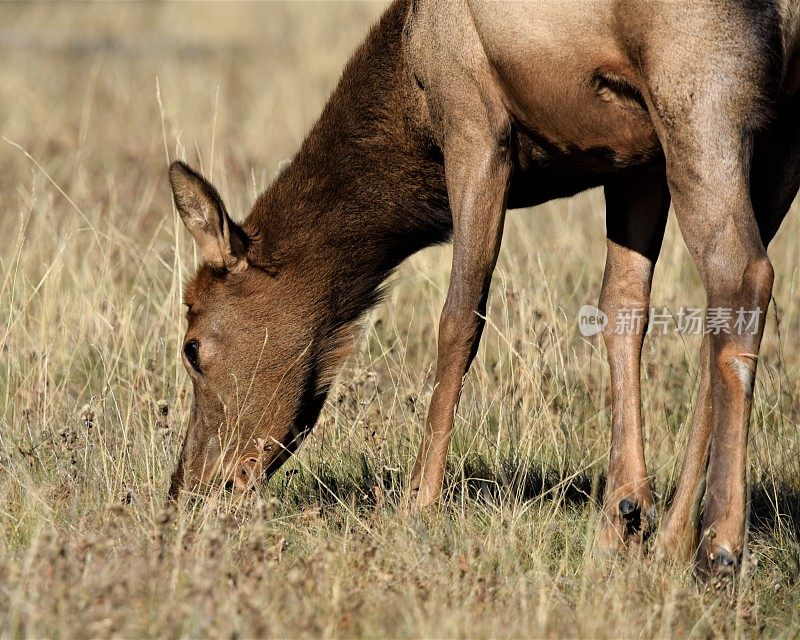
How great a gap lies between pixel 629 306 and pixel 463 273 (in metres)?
0.88

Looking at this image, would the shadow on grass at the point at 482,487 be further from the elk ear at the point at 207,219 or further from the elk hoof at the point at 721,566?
the elk ear at the point at 207,219

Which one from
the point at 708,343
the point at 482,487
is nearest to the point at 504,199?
the point at 708,343

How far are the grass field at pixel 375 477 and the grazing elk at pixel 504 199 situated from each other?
24 cm

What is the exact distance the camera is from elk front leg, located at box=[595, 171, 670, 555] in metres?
4.96

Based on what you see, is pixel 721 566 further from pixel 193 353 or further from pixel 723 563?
pixel 193 353

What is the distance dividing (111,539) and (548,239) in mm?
5152

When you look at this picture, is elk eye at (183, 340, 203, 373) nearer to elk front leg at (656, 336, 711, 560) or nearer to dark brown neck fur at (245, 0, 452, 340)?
dark brown neck fur at (245, 0, 452, 340)

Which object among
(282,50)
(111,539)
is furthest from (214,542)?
(282,50)

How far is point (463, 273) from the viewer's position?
4.67 m

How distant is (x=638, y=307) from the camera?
5.20 m

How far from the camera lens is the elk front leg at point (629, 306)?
496 centimetres

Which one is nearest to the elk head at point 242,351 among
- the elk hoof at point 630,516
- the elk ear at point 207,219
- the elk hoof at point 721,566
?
the elk ear at point 207,219

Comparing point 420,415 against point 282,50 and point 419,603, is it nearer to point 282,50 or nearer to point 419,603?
point 419,603

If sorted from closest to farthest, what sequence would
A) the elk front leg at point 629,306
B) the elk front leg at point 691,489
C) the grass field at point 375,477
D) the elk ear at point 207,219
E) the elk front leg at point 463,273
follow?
the grass field at point 375,477
the elk front leg at point 691,489
the elk front leg at point 463,273
the elk ear at point 207,219
the elk front leg at point 629,306
